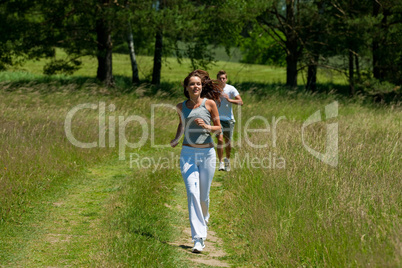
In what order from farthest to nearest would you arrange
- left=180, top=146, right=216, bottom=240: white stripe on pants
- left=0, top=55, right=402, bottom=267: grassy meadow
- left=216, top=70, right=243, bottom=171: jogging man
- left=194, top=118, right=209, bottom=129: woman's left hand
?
1. left=216, top=70, right=243, bottom=171: jogging man
2. left=180, top=146, right=216, bottom=240: white stripe on pants
3. left=194, top=118, right=209, bottom=129: woman's left hand
4. left=0, top=55, right=402, bottom=267: grassy meadow

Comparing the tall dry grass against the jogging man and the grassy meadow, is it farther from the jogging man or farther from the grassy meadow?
the jogging man

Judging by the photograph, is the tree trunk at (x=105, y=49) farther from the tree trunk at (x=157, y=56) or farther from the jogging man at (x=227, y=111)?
the jogging man at (x=227, y=111)

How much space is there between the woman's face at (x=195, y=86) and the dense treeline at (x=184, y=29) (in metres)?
13.9

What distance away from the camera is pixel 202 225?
20.5 ft

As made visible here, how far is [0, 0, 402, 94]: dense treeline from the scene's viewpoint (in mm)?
20625

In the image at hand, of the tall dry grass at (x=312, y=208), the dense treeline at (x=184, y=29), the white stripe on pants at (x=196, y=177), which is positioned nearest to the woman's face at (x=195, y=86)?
the white stripe on pants at (x=196, y=177)

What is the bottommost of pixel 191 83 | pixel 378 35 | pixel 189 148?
pixel 189 148

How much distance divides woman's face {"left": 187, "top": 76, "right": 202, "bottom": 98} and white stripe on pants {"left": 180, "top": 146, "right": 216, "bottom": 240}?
69 cm

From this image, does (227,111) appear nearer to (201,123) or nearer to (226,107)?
(226,107)

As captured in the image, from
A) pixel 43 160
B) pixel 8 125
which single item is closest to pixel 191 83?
pixel 43 160

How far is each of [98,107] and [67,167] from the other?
696cm

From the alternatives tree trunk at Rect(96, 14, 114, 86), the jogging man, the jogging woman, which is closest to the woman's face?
the jogging woman

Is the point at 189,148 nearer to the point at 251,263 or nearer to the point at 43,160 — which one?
the point at 251,263

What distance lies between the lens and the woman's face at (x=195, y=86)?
249 inches
